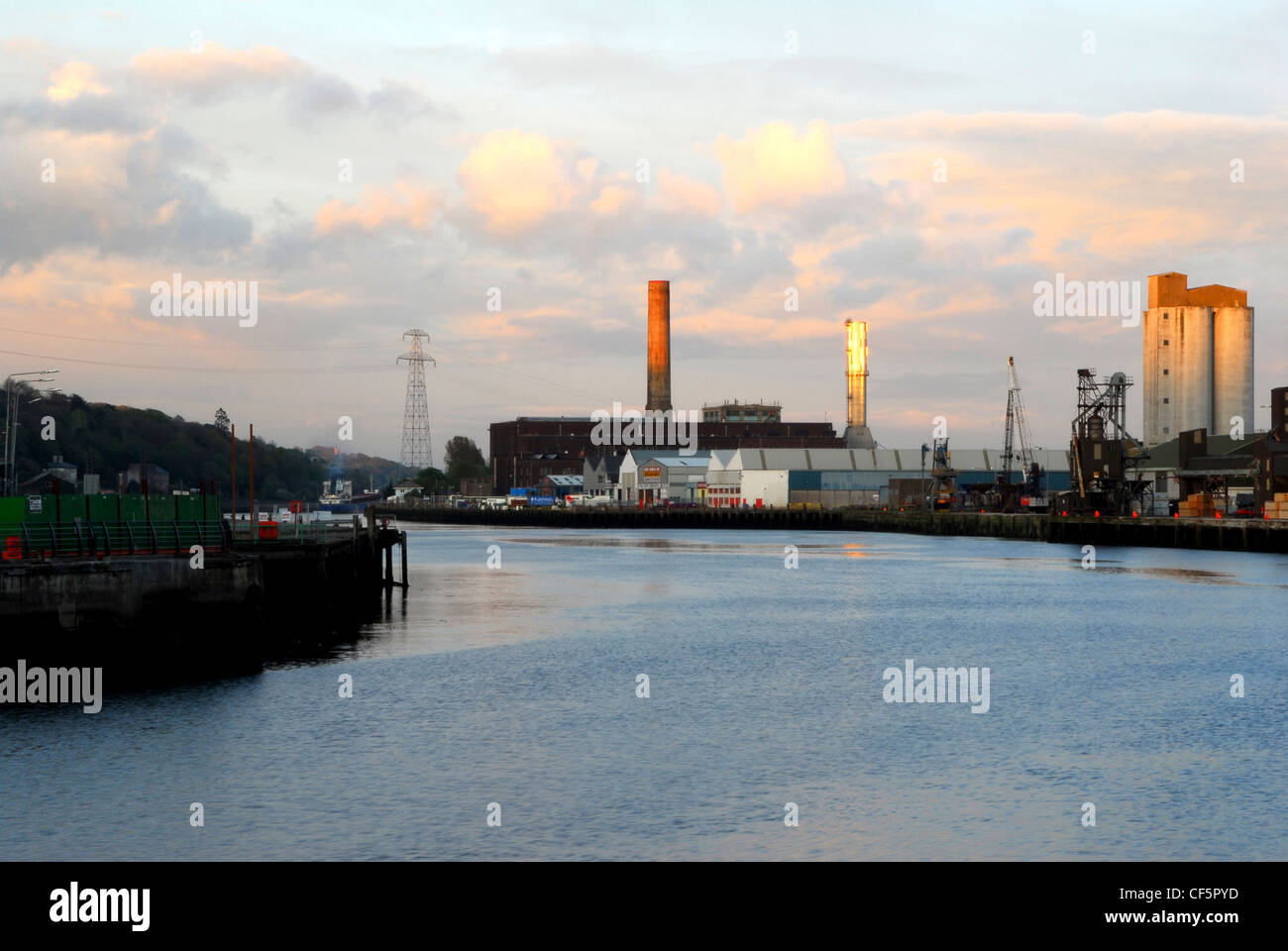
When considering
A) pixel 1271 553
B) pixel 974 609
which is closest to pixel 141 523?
pixel 974 609

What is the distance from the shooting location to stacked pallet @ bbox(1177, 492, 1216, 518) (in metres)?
136

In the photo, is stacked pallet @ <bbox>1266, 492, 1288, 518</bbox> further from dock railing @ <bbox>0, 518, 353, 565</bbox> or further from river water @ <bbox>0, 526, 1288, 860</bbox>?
dock railing @ <bbox>0, 518, 353, 565</bbox>

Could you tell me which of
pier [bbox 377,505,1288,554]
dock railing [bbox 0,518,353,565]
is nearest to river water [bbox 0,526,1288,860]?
dock railing [bbox 0,518,353,565]

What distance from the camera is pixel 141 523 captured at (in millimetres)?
45188

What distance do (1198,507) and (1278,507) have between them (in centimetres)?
2231

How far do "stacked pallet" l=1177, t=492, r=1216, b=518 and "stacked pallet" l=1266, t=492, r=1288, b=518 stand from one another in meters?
17.0

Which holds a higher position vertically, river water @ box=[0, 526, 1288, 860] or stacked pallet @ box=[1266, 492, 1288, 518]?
stacked pallet @ box=[1266, 492, 1288, 518]

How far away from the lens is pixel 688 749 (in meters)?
30.7

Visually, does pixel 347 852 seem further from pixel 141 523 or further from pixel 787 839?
pixel 141 523

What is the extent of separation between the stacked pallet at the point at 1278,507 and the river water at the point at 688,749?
199ft

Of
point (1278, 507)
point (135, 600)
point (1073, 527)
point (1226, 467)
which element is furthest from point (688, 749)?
point (1226, 467)
